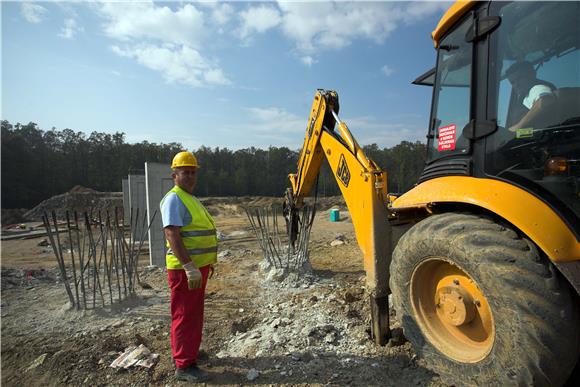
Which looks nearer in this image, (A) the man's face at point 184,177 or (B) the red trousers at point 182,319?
(B) the red trousers at point 182,319

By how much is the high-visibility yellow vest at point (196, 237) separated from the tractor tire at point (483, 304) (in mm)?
1728

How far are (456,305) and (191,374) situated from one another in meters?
2.35

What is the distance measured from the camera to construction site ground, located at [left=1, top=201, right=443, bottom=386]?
323 cm

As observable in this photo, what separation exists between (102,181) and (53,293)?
41.2m

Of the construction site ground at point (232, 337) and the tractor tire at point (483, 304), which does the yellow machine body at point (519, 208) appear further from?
the construction site ground at point (232, 337)

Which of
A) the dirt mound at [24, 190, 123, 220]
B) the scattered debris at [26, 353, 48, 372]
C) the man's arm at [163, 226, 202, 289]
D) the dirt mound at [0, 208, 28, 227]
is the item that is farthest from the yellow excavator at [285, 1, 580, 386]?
the dirt mound at [24, 190, 123, 220]

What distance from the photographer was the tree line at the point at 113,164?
35.2m

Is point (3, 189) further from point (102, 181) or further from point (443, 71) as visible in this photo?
point (443, 71)

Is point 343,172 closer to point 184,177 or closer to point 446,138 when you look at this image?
point 446,138

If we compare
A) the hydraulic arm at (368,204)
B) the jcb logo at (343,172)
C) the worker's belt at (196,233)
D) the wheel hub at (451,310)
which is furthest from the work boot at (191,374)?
the jcb logo at (343,172)

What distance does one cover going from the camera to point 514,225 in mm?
2336

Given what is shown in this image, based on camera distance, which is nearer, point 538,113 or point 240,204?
point 538,113

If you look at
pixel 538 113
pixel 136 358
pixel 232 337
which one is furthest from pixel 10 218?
pixel 538 113

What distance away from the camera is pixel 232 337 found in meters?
4.11
